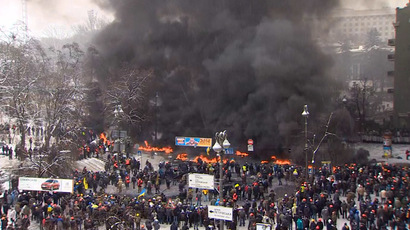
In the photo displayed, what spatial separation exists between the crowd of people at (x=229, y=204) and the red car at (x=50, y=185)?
0.70m

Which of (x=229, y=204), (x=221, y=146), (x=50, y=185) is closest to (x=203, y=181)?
(x=229, y=204)

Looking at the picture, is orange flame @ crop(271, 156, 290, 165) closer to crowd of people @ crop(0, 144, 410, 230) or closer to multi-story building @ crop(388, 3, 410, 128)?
crowd of people @ crop(0, 144, 410, 230)

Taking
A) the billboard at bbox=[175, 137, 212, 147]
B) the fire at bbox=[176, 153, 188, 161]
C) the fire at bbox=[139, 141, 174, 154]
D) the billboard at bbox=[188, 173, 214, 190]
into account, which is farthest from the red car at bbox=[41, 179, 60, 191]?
the fire at bbox=[139, 141, 174, 154]

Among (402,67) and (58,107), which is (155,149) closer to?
(58,107)

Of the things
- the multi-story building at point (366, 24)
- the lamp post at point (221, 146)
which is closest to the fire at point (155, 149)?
the lamp post at point (221, 146)

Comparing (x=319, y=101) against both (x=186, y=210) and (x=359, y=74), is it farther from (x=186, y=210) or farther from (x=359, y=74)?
(x=359, y=74)

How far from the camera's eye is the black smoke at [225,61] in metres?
34.9

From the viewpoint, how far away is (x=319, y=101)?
35562 mm

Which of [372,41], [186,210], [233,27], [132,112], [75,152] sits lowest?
[186,210]

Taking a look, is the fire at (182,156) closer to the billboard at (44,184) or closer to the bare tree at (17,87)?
the bare tree at (17,87)

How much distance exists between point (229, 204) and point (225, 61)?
2091 cm

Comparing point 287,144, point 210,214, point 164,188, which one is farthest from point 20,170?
point 287,144

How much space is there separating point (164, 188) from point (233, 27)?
19.0 meters

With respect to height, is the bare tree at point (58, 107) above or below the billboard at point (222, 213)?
above
